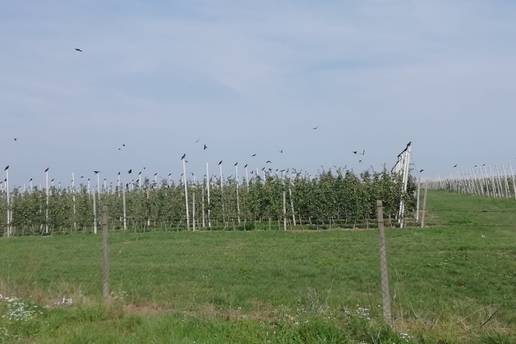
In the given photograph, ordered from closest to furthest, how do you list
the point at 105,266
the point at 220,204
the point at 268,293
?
the point at 105,266, the point at 268,293, the point at 220,204

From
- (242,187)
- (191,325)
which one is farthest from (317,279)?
(242,187)

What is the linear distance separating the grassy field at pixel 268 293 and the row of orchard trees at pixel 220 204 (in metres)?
7.48

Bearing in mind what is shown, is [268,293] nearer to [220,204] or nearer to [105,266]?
[105,266]

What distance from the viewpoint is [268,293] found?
9.19 metres

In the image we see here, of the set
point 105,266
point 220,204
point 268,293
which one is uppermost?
point 220,204

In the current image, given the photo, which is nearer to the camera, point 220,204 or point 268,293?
point 268,293

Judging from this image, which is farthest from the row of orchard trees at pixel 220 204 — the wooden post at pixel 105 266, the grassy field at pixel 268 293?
the wooden post at pixel 105 266

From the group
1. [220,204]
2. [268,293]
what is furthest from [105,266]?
[220,204]

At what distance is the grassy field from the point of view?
6.07 metres

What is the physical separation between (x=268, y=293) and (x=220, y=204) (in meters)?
19.8

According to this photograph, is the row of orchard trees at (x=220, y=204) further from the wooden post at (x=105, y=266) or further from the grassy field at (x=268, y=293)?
the wooden post at (x=105, y=266)

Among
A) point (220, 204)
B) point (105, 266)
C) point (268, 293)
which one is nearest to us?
point (105, 266)

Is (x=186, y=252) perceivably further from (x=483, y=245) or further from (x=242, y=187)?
(x=242, y=187)

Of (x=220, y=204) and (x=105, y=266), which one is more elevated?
(x=220, y=204)
